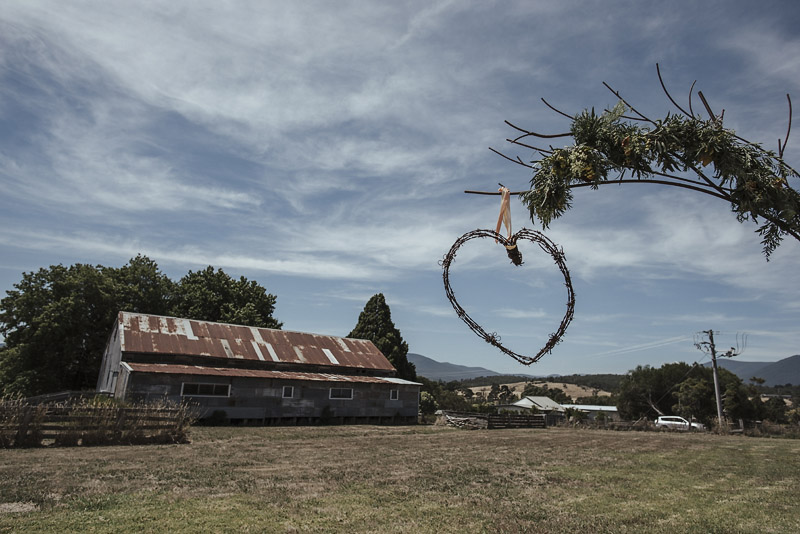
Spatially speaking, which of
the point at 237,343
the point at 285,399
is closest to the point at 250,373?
the point at 285,399

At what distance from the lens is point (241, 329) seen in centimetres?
3519

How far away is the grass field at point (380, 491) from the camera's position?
7730 millimetres

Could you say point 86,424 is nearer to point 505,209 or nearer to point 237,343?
point 237,343

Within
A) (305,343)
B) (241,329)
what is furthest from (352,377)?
(241,329)

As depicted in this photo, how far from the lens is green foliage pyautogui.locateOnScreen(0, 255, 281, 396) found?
119 ft

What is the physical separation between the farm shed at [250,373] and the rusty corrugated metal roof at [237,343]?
6cm

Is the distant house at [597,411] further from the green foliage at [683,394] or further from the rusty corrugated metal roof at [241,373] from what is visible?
the rusty corrugated metal roof at [241,373]

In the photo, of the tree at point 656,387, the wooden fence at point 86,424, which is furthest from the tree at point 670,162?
the tree at point 656,387

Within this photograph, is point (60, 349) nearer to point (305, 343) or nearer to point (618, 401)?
point (305, 343)

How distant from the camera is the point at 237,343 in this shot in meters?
32.9

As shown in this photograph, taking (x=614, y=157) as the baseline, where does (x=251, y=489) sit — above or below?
below

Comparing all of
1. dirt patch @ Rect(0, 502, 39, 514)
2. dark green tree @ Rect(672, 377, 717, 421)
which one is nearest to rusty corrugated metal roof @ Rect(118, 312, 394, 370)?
dirt patch @ Rect(0, 502, 39, 514)

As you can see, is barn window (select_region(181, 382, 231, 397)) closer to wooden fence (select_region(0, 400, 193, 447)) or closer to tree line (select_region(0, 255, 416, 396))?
wooden fence (select_region(0, 400, 193, 447))

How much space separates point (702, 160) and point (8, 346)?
158 feet
